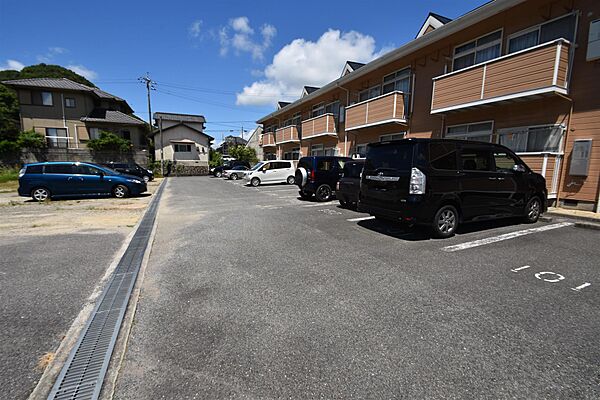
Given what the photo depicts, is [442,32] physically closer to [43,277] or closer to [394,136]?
[394,136]

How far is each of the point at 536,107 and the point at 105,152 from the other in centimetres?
3337

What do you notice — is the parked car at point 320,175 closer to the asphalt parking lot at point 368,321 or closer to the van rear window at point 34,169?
the asphalt parking lot at point 368,321

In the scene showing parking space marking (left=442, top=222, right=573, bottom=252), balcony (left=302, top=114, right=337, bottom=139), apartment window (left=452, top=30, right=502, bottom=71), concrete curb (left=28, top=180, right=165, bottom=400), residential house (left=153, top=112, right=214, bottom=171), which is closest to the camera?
concrete curb (left=28, top=180, right=165, bottom=400)

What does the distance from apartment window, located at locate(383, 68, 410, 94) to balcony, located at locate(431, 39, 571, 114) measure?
9.51 ft

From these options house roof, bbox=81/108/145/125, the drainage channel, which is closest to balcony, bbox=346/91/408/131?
the drainage channel

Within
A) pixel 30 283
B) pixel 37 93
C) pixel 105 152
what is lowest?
pixel 30 283

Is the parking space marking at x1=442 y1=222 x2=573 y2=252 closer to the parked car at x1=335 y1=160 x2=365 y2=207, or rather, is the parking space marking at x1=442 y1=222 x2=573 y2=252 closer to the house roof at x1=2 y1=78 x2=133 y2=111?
the parked car at x1=335 y1=160 x2=365 y2=207

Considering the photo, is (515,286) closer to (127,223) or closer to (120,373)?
(120,373)

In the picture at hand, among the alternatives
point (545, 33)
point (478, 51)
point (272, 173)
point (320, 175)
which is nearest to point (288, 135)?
point (272, 173)

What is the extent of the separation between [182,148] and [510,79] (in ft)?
119

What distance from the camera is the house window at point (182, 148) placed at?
119 feet

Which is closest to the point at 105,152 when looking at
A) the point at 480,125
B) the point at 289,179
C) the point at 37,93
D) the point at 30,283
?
the point at 37,93

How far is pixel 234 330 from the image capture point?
2.53 metres

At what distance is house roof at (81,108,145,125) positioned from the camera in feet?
97.6
